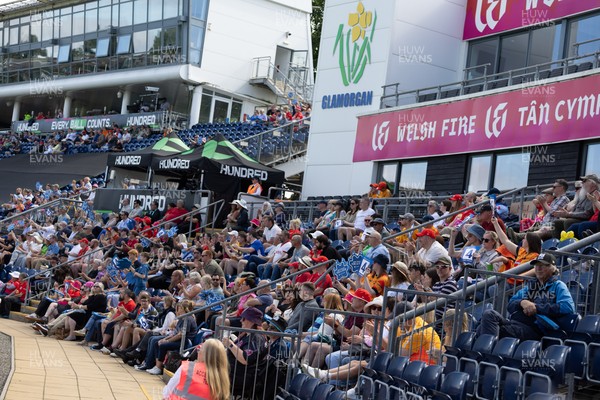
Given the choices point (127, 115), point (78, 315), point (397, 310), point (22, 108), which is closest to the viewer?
point (397, 310)

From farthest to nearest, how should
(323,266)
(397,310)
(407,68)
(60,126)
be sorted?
(60,126) < (407,68) < (323,266) < (397,310)

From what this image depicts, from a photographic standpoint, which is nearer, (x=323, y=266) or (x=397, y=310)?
(x=397, y=310)

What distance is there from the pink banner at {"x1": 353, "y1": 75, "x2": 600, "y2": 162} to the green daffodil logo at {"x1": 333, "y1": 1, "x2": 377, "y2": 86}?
1511 mm

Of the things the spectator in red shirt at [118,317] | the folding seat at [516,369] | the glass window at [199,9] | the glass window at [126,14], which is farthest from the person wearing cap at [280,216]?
the glass window at [126,14]

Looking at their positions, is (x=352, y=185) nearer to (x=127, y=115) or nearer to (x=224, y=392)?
(x=224, y=392)

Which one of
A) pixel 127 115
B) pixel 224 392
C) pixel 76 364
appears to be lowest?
pixel 76 364

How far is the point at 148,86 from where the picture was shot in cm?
4366

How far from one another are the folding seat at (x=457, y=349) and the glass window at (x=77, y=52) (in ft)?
132

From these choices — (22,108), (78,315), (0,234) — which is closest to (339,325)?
(78,315)

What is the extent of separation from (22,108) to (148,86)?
14.3 metres

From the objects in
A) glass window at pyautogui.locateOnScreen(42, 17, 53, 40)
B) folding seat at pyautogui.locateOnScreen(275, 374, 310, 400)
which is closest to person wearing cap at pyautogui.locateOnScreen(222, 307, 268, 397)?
folding seat at pyautogui.locateOnScreen(275, 374, 310, 400)

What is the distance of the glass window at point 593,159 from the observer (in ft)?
57.9

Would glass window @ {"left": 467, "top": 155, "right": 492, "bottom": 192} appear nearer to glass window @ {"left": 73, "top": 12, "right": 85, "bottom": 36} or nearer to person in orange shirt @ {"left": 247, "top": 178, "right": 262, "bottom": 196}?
person in orange shirt @ {"left": 247, "top": 178, "right": 262, "bottom": 196}

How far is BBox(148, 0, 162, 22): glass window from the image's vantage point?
42.2 metres
